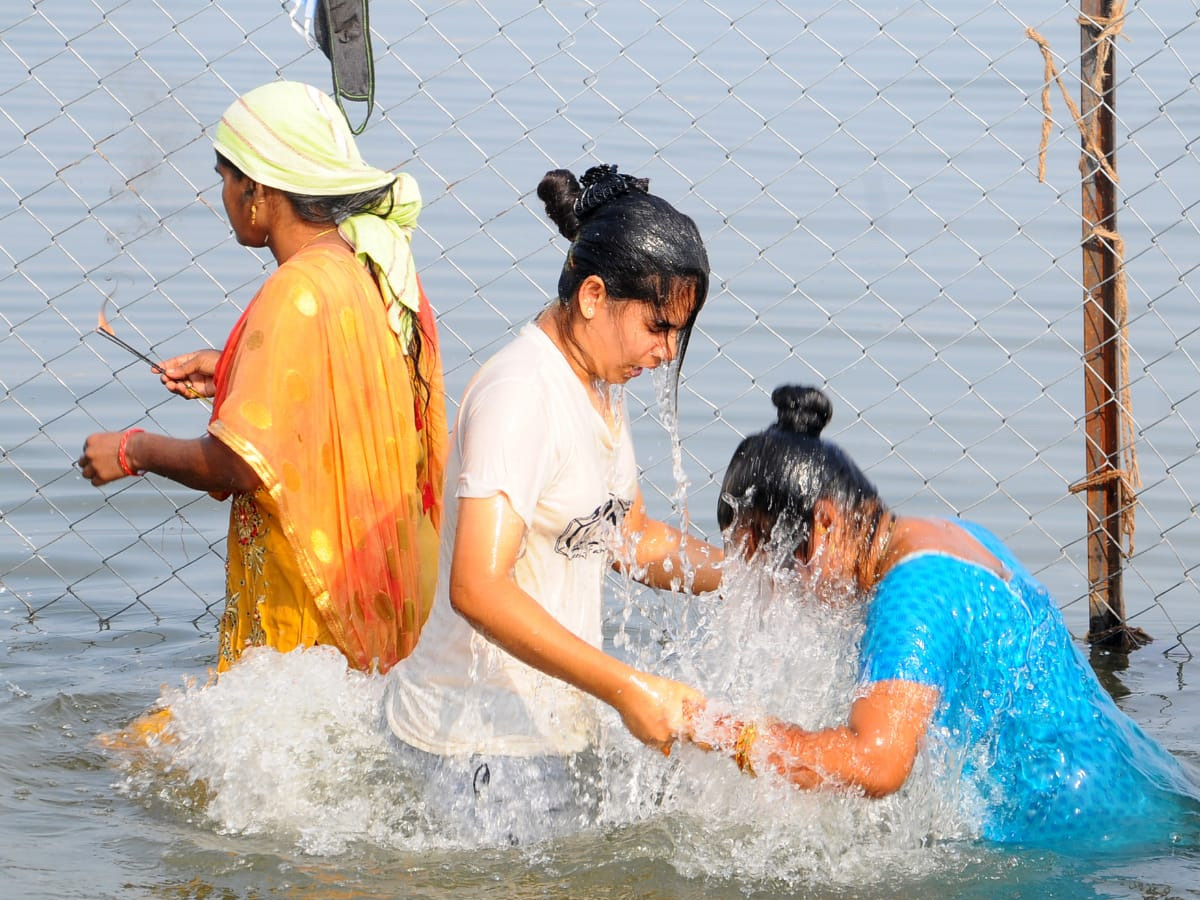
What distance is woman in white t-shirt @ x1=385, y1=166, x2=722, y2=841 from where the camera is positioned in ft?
10.6

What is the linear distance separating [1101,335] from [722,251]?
13.0ft

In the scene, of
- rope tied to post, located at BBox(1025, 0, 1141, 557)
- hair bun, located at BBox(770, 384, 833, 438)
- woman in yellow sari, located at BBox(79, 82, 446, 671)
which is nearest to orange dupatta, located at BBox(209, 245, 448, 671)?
woman in yellow sari, located at BBox(79, 82, 446, 671)

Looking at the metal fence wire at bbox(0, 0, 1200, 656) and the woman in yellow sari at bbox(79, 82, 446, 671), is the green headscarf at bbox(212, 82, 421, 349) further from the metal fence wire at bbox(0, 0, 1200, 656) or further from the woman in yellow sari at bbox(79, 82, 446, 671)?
the metal fence wire at bbox(0, 0, 1200, 656)

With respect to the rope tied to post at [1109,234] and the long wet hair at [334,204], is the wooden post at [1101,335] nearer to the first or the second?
the rope tied to post at [1109,234]

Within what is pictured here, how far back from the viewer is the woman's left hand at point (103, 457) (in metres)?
4.09

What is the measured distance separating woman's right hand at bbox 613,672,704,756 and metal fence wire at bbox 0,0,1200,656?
2.84 ft

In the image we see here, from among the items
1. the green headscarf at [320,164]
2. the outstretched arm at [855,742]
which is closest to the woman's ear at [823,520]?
the outstretched arm at [855,742]

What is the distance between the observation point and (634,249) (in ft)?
11.1

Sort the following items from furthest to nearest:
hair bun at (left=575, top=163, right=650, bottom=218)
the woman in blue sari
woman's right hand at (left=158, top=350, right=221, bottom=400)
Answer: woman's right hand at (left=158, top=350, right=221, bottom=400)
hair bun at (left=575, top=163, right=650, bottom=218)
the woman in blue sari

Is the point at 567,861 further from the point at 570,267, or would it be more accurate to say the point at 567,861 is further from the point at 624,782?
Answer: the point at 570,267

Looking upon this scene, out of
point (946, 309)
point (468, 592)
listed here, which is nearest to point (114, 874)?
point (468, 592)

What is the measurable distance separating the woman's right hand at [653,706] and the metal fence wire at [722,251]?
0.86 meters

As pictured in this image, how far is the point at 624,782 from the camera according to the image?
3.88m

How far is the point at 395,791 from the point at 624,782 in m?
0.54
